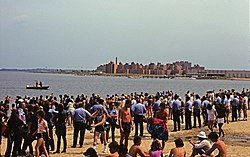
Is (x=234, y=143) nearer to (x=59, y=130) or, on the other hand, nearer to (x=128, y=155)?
(x=59, y=130)

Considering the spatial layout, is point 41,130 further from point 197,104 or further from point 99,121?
point 197,104

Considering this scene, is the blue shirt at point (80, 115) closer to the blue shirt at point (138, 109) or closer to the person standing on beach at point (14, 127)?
the person standing on beach at point (14, 127)

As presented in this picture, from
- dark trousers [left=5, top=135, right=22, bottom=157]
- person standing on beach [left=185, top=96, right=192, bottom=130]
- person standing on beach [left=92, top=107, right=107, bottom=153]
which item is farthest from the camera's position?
person standing on beach [left=185, top=96, right=192, bottom=130]

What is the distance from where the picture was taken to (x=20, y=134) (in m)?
11.8

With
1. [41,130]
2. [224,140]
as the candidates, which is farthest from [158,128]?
[224,140]

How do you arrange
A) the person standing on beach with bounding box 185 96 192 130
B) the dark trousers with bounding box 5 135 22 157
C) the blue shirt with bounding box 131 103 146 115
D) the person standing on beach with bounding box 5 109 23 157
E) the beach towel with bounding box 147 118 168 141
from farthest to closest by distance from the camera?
the person standing on beach with bounding box 185 96 192 130
the blue shirt with bounding box 131 103 146 115
the beach towel with bounding box 147 118 168 141
the dark trousers with bounding box 5 135 22 157
the person standing on beach with bounding box 5 109 23 157

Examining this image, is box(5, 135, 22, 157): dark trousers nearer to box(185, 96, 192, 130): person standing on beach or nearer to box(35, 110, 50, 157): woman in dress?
box(35, 110, 50, 157): woman in dress

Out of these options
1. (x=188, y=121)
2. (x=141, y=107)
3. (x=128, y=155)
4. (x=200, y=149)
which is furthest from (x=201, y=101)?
(x=128, y=155)

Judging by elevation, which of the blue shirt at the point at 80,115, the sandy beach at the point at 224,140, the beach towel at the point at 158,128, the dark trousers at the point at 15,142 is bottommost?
the sandy beach at the point at 224,140

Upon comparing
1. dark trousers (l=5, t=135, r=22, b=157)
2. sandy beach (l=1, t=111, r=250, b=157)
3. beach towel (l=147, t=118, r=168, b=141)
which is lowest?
sandy beach (l=1, t=111, r=250, b=157)

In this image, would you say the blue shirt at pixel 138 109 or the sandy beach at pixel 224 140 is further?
the blue shirt at pixel 138 109

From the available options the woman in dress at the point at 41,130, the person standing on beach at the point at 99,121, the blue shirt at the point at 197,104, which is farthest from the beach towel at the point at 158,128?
the blue shirt at the point at 197,104

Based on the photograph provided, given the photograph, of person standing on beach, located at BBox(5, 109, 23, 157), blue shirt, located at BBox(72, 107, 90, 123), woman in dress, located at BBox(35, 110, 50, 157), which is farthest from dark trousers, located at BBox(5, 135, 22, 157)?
blue shirt, located at BBox(72, 107, 90, 123)

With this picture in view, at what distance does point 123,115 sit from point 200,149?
333 cm
